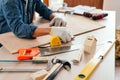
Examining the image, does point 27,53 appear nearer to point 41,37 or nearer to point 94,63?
point 41,37

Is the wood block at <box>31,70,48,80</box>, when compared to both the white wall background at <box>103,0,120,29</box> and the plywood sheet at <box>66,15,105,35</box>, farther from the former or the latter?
the white wall background at <box>103,0,120,29</box>

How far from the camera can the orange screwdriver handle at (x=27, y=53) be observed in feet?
3.11

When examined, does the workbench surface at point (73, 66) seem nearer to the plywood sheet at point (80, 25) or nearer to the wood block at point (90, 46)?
the wood block at point (90, 46)

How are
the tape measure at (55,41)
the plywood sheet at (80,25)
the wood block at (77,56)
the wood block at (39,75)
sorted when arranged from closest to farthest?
the wood block at (39,75) < the wood block at (77,56) < the tape measure at (55,41) < the plywood sheet at (80,25)

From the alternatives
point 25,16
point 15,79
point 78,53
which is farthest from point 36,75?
point 25,16

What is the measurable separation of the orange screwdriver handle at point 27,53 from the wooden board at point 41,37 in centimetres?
6

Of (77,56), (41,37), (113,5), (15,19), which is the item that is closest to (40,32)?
(41,37)

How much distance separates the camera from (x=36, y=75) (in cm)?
78

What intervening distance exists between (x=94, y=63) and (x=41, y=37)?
438mm

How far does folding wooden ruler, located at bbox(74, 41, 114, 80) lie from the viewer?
2.56 ft

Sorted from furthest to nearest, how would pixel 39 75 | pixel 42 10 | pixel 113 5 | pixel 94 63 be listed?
pixel 113 5
pixel 42 10
pixel 94 63
pixel 39 75

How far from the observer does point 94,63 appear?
89 centimetres

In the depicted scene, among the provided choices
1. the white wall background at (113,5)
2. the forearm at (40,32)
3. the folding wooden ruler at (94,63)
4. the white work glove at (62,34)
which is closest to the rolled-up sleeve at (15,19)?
the forearm at (40,32)

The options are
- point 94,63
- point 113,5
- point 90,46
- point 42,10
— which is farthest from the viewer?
point 113,5
